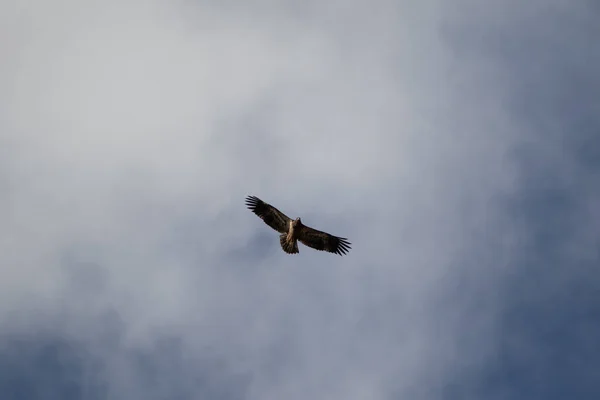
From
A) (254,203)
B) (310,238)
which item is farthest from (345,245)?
(254,203)

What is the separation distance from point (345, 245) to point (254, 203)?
19.2ft

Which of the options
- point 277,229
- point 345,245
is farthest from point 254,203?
point 345,245

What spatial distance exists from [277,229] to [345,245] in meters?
4.09

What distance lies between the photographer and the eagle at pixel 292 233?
36.8m

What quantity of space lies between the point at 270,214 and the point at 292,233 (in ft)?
5.72

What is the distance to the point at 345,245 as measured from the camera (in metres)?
38.0

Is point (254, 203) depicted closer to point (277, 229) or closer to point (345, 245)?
point (277, 229)

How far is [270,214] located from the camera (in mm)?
37219

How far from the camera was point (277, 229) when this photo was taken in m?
37.4

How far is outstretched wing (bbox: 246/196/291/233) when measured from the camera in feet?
121

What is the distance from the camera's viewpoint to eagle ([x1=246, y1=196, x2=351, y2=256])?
36.8 meters

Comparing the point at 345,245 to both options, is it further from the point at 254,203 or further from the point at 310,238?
the point at 254,203

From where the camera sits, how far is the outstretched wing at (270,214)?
37.0 m

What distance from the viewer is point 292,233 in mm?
36625
